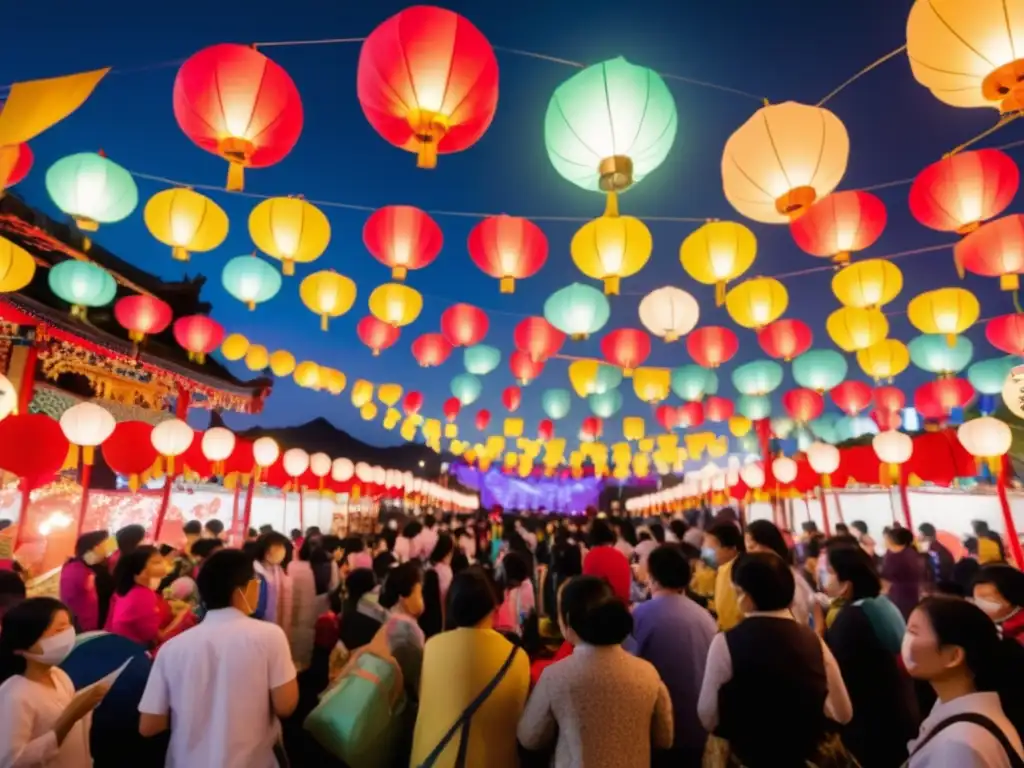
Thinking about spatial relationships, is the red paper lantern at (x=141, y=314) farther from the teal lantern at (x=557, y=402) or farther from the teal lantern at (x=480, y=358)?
the teal lantern at (x=557, y=402)

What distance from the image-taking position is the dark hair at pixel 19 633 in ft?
7.88

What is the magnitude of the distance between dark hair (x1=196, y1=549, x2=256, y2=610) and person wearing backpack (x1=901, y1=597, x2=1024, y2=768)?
263cm

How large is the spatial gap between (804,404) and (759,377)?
8.44ft

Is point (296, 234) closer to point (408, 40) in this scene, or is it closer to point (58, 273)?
point (408, 40)

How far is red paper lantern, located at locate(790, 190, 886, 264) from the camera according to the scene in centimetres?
551

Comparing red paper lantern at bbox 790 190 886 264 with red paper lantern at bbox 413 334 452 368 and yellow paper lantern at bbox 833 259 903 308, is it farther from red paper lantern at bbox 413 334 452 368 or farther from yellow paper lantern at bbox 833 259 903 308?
Result: red paper lantern at bbox 413 334 452 368

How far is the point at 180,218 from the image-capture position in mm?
5570

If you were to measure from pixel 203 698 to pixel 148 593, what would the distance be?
195 centimetres

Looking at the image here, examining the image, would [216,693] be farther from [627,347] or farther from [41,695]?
[627,347]

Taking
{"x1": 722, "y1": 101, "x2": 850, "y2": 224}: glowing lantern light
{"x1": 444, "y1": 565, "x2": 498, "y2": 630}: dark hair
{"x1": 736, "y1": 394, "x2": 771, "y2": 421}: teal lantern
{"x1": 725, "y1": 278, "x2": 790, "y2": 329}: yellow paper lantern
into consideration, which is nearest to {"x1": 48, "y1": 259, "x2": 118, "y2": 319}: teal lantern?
{"x1": 444, "y1": 565, "x2": 498, "y2": 630}: dark hair

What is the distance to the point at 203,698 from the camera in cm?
251

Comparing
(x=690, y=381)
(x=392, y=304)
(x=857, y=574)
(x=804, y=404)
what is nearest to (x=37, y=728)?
(x=857, y=574)

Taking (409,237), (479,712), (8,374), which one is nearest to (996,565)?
(479,712)

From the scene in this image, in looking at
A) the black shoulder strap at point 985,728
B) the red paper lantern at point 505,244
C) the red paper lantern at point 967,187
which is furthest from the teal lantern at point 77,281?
the red paper lantern at point 967,187
